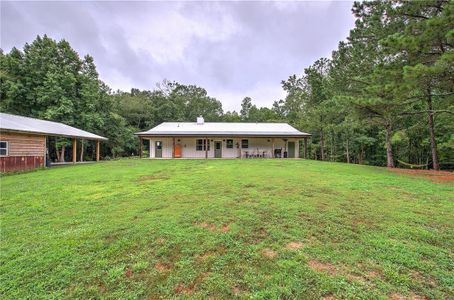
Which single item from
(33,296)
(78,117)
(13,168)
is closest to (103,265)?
(33,296)

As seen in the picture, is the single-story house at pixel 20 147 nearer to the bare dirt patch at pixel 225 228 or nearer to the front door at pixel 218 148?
the front door at pixel 218 148

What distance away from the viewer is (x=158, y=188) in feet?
22.9

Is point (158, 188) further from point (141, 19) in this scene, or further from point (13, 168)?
point (141, 19)

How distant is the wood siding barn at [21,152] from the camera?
457 inches

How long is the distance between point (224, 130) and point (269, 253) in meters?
18.5

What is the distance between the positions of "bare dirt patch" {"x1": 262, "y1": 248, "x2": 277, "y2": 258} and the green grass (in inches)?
0.6

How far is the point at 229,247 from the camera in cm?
324

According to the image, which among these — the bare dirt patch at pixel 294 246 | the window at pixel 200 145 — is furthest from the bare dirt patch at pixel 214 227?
the window at pixel 200 145

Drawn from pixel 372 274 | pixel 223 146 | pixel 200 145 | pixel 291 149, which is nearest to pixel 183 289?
pixel 372 274

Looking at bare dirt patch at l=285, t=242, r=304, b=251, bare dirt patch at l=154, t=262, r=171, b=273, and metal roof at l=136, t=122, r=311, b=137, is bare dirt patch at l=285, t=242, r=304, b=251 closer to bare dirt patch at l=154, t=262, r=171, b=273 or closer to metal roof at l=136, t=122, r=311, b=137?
bare dirt patch at l=154, t=262, r=171, b=273

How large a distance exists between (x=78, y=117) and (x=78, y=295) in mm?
26200

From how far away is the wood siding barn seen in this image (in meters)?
11.6

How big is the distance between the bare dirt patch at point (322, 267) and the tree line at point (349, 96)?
744 cm

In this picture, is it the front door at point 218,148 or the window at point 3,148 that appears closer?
the window at point 3,148
